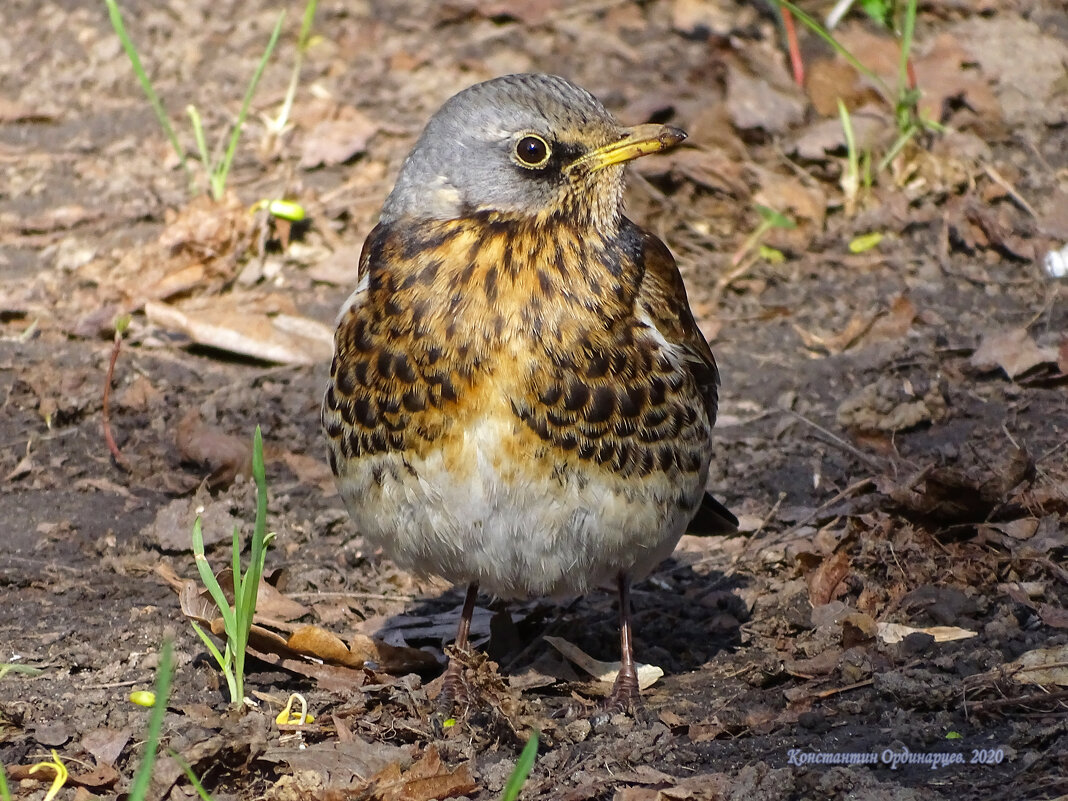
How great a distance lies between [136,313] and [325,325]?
3.22ft

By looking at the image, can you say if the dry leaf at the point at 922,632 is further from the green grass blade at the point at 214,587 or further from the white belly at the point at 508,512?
the green grass blade at the point at 214,587

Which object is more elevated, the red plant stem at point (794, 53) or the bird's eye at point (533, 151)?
the bird's eye at point (533, 151)

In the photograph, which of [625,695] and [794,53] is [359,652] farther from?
[794,53]

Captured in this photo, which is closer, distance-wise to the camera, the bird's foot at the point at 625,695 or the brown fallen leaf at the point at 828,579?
the bird's foot at the point at 625,695

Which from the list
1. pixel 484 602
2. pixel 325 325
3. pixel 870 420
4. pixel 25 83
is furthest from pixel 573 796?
pixel 25 83

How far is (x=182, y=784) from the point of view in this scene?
164 inches

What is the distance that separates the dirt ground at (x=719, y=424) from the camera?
443cm

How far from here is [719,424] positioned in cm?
688

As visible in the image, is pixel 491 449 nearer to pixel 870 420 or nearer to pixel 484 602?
pixel 484 602

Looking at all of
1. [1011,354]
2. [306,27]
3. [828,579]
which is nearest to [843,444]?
[1011,354]

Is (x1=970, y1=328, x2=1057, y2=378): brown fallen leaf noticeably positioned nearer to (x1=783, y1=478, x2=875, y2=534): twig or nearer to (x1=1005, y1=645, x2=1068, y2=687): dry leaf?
(x1=783, y1=478, x2=875, y2=534): twig

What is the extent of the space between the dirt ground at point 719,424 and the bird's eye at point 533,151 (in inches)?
62.7

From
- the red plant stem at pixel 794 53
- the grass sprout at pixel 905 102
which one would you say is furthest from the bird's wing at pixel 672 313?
the red plant stem at pixel 794 53

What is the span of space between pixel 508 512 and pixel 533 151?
113 cm
